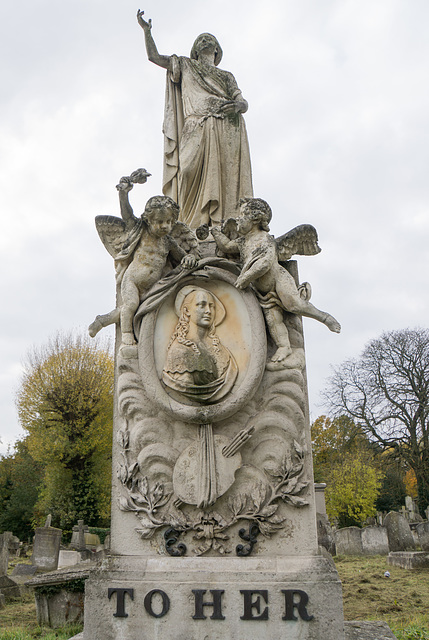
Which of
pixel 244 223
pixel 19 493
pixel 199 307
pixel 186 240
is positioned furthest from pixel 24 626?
pixel 19 493

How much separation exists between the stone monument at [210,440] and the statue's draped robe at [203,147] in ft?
2.51

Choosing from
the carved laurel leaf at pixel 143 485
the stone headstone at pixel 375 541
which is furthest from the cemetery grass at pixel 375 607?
the stone headstone at pixel 375 541

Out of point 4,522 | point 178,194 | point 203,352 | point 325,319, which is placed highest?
point 178,194

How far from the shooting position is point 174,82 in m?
5.79

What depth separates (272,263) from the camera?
4.09 m

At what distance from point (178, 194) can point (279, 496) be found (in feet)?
10.7

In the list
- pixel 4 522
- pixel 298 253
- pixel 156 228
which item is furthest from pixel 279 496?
pixel 4 522

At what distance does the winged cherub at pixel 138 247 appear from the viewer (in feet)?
13.7

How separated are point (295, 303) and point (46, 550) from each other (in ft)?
37.7

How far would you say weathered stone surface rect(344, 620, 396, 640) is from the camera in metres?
3.95

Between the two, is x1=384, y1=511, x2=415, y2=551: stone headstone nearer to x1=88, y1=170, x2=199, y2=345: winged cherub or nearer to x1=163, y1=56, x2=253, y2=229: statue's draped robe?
x1=163, y1=56, x2=253, y2=229: statue's draped robe

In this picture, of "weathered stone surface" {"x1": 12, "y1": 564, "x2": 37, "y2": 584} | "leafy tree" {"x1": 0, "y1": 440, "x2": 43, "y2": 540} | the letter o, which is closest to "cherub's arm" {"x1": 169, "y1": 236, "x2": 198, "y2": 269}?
the letter o

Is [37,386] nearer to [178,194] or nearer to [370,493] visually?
[370,493]

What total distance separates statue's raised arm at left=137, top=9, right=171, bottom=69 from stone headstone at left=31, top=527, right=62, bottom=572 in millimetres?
11171
